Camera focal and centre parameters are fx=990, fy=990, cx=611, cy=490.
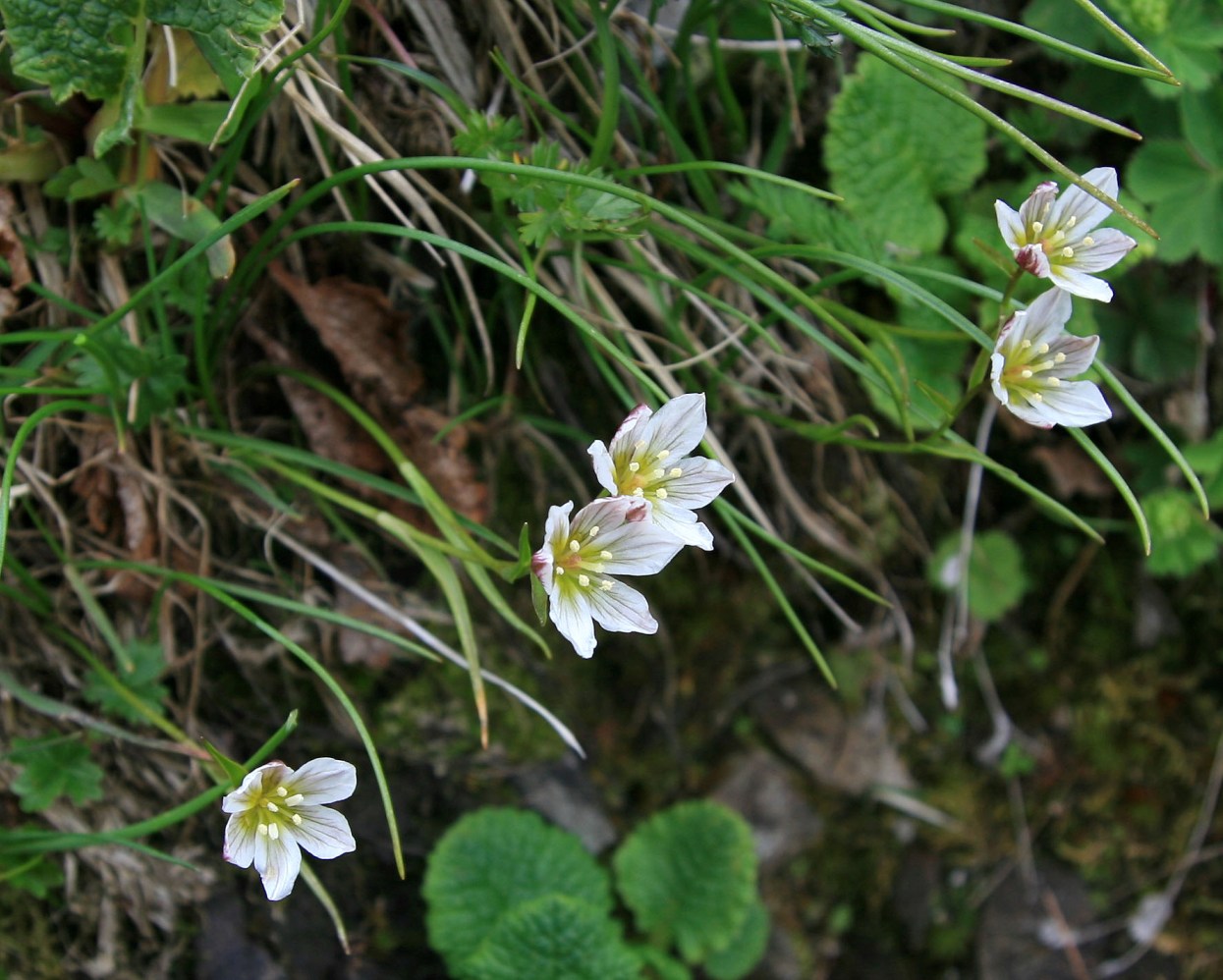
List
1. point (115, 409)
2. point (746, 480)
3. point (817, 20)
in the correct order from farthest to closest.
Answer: point (746, 480), point (115, 409), point (817, 20)

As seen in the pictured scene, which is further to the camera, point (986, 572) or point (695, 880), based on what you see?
point (986, 572)

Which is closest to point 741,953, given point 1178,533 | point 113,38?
point 1178,533

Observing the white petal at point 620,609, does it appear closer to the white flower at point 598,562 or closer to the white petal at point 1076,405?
the white flower at point 598,562

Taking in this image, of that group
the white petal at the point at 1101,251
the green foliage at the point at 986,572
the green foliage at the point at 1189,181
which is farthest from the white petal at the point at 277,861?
the green foliage at the point at 1189,181

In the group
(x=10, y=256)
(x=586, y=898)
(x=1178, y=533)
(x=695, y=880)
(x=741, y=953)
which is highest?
(x=10, y=256)

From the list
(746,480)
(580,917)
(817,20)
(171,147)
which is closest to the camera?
(817,20)

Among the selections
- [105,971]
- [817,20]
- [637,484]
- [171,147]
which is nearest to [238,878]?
[105,971]

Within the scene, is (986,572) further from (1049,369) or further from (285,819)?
(285,819)

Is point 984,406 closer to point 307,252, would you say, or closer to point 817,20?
point 817,20
